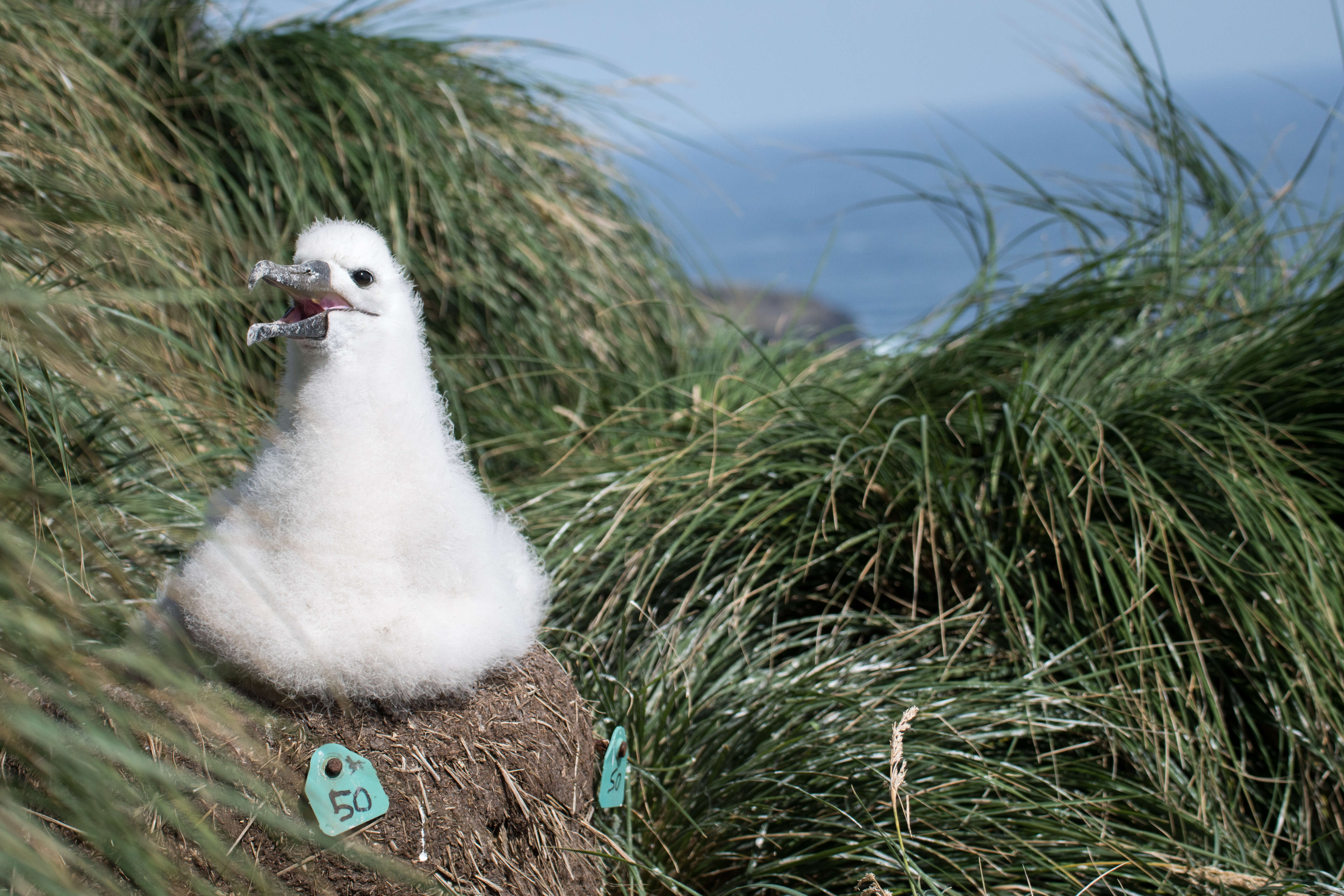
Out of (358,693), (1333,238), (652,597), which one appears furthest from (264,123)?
(1333,238)

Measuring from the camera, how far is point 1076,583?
2385mm

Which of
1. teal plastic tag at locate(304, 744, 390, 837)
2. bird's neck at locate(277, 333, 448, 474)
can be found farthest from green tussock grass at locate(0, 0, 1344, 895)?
bird's neck at locate(277, 333, 448, 474)

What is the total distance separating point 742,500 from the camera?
8.44 feet

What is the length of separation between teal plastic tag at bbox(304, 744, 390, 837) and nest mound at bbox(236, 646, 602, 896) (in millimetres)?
26

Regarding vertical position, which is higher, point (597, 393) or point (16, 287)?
point (16, 287)

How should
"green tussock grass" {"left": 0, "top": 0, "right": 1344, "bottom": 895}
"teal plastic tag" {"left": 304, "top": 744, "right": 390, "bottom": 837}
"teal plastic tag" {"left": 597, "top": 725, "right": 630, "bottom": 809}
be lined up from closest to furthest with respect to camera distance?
1. "teal plastic tag" {"left": 304, "top": 744, "right": 390, "bottom": 837}
2. "green tussock grass" {"left": 0, "top": 0, "right": 1344, "bottom": 895}
3. "teal plastic tag" {"left": 597, "top": 725, "right": 630, "bottom": 809}

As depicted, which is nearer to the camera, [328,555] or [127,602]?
[328,555]

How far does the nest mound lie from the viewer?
1310 mm

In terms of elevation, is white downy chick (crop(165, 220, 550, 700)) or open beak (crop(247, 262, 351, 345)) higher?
open beak (crop(247, 262, 351, 345))

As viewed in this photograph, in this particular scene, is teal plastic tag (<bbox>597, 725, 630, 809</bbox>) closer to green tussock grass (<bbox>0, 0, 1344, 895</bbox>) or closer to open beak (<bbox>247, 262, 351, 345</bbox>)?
green tussock grass (<bbox>0, 0, 1344, 895</bbox>)

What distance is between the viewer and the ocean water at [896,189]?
392 cm

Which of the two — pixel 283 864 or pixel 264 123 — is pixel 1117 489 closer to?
pixel 283 864

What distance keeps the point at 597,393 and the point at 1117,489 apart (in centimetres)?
159

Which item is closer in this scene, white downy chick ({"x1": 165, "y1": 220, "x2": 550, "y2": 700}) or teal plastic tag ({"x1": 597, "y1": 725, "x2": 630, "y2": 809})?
white downy chick ({"x1": 165, "y1": 220, "x2": 550, "y2": 700})
